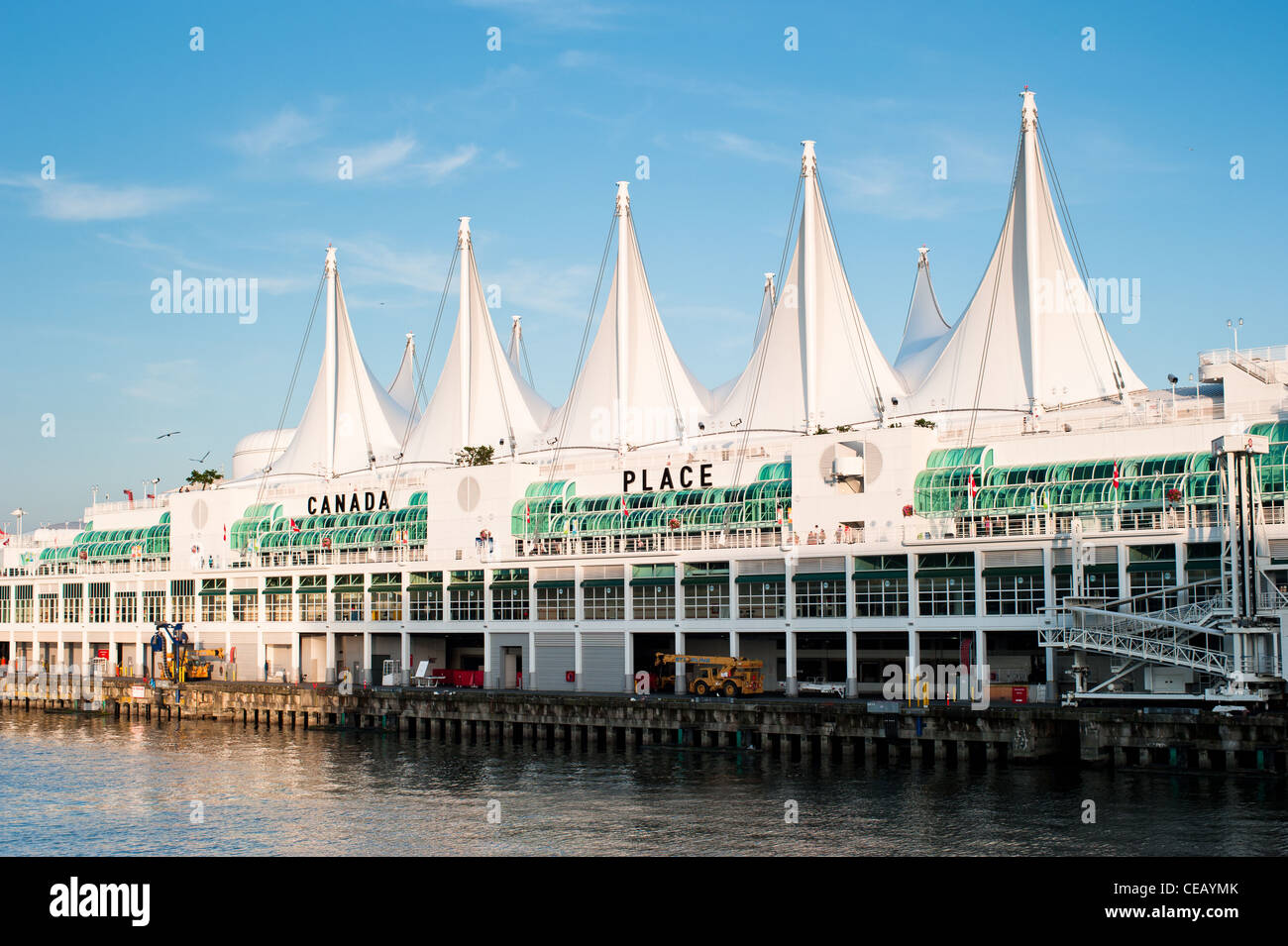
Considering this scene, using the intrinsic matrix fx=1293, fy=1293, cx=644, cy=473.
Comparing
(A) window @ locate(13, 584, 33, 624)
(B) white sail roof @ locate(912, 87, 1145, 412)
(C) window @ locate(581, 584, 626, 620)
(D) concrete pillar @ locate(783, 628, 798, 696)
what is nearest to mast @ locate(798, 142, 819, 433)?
(B) white sail roof @ locate(912, 87, 1145, 412)

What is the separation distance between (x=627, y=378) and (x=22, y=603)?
51393 millimetres

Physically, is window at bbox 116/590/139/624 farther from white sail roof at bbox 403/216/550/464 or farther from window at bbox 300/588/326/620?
white sail roof at bbox 403/216/550/464

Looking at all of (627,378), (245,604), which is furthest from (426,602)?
(627,378)

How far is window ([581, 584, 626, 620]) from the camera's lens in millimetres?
65375

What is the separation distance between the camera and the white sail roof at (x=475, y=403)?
95.8 meters

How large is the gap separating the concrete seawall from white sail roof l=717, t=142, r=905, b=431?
27.9 metres

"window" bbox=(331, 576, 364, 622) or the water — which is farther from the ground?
"window" bbox=(331, 576, 364, 622)
